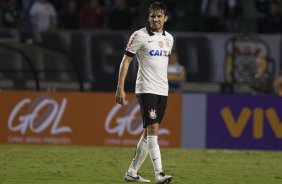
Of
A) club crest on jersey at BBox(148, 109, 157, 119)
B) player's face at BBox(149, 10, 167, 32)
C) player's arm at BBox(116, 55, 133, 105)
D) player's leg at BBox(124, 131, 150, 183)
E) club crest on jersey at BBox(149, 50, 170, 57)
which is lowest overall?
player's leg at BBox(124, 131, 150, 183)

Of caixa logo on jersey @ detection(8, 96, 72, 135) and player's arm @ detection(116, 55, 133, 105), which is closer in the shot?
player's arm @ detection(116, 55, 133, 105)

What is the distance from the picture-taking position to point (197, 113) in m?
18.8

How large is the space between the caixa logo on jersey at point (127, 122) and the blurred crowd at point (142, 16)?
4.76 meters

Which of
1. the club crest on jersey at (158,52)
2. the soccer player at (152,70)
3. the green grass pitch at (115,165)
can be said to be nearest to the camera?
the soccer player at (152,70)

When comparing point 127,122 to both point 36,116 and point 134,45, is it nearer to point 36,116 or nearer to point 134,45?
point 36,116

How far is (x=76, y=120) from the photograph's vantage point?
18891 millimetres

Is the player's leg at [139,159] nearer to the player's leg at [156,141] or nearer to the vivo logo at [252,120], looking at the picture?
the player's leg at [156,141]

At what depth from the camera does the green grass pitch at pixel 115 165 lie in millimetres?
12789

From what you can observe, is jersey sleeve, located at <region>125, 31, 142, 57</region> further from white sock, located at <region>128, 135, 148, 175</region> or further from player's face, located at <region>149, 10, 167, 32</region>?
white sock, located at <region>128, 135, 148, 175</region>

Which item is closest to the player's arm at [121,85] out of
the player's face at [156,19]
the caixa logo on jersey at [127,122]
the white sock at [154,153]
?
the player's face at [156,19]

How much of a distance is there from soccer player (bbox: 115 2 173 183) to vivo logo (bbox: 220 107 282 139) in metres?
6.53

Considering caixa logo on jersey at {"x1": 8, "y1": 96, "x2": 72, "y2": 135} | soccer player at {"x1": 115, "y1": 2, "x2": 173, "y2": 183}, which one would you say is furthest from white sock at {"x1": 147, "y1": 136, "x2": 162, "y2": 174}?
caixa logo on jersey at {"x1": 8, "y1": 96, "x2": 72, "y2": 135}

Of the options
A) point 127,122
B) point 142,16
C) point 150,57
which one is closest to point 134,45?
point 150,57

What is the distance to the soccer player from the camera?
12.0 metres
